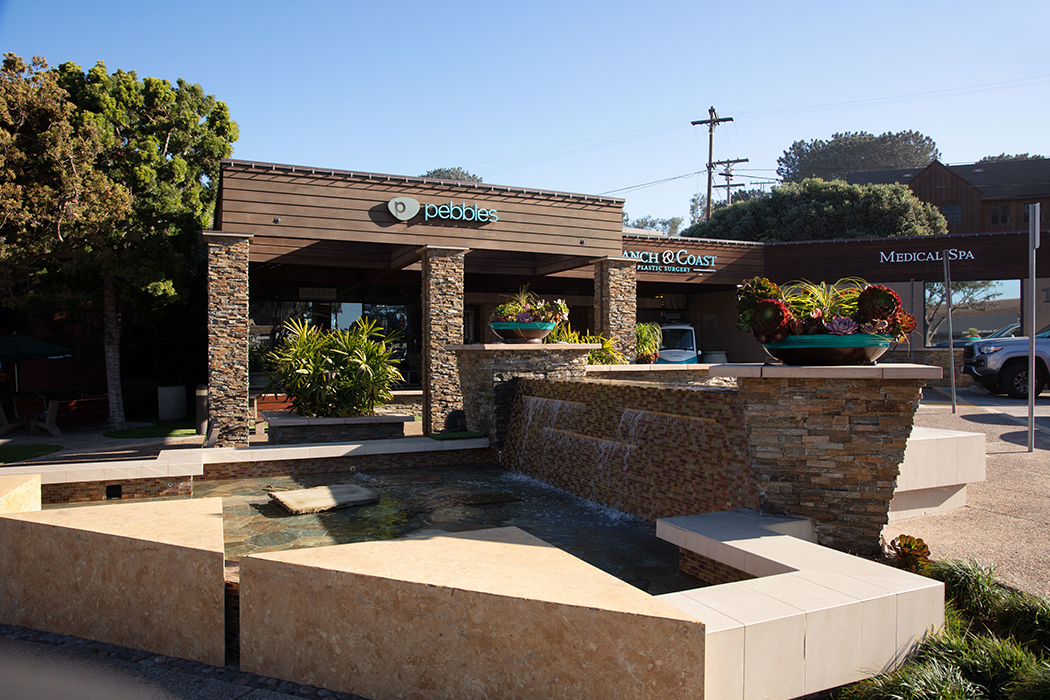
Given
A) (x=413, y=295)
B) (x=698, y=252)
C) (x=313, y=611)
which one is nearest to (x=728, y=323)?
(x=698, y=252)

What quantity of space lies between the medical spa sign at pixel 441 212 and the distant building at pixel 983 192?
115 ft

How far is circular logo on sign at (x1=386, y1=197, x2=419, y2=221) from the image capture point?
13305 millimetres

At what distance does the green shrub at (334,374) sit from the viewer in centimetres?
1180

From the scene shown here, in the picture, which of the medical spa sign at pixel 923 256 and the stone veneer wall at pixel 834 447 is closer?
the stone veneer wall at pixel 834 447

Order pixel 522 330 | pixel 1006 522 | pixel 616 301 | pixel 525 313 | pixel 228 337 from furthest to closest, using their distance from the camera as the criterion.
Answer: pixel 616 301
pixel 228 337
pixel 525 313
pixel 522 330
pixel 1006 522

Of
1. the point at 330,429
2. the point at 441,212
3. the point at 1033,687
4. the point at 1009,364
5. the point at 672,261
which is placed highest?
the point at 441,212

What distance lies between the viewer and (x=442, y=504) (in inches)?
324

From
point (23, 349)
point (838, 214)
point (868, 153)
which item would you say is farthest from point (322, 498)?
point (868, 153)

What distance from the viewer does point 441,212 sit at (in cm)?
1370

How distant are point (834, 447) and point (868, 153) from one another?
74.8 metres

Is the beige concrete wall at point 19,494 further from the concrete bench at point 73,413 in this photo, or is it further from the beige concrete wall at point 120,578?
the concrete bench at point 73,413

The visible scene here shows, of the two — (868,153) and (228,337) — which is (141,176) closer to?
(228,337)

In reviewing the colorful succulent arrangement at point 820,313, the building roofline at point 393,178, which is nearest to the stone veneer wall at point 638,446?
the colorful succulent arrangement at point 820,313

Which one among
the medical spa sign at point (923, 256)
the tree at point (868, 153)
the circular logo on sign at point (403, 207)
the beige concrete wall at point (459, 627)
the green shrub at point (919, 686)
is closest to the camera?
the beige concrete wall at point (459, 627)
